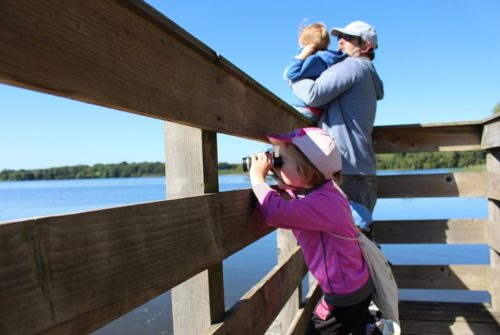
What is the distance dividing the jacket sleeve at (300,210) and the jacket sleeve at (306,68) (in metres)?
1.22

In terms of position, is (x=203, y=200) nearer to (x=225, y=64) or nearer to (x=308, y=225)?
(x=225, y=64)

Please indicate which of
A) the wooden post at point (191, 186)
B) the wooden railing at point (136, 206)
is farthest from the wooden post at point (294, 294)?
the wooden post at point (191, 186)

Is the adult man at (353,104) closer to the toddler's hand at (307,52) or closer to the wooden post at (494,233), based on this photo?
the toddler's hand at (307,52)

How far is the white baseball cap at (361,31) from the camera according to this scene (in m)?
2.84

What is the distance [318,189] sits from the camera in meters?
1.77

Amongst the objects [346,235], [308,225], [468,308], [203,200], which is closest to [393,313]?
[346,235]

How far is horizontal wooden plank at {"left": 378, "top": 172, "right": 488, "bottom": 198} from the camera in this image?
3471 millimetres

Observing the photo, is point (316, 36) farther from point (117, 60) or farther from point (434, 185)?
point (117, 60)

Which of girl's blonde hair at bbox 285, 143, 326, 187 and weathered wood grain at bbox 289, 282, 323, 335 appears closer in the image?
girl's blonde hair at bbox 285, 143, 326, 187

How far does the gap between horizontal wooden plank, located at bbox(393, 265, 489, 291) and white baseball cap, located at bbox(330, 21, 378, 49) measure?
6.06ft

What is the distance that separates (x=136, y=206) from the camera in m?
0.91

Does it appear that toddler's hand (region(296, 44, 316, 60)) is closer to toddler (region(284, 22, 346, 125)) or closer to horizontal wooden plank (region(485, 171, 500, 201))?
toddler (region(284, 22, 346, 125))

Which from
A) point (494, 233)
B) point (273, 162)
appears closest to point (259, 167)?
point (273, 162)

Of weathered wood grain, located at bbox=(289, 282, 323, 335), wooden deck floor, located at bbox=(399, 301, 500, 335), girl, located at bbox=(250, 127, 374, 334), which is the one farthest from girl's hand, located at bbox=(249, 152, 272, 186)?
wooden deck floor, located at bbox=(399, 301, 500, 335)
